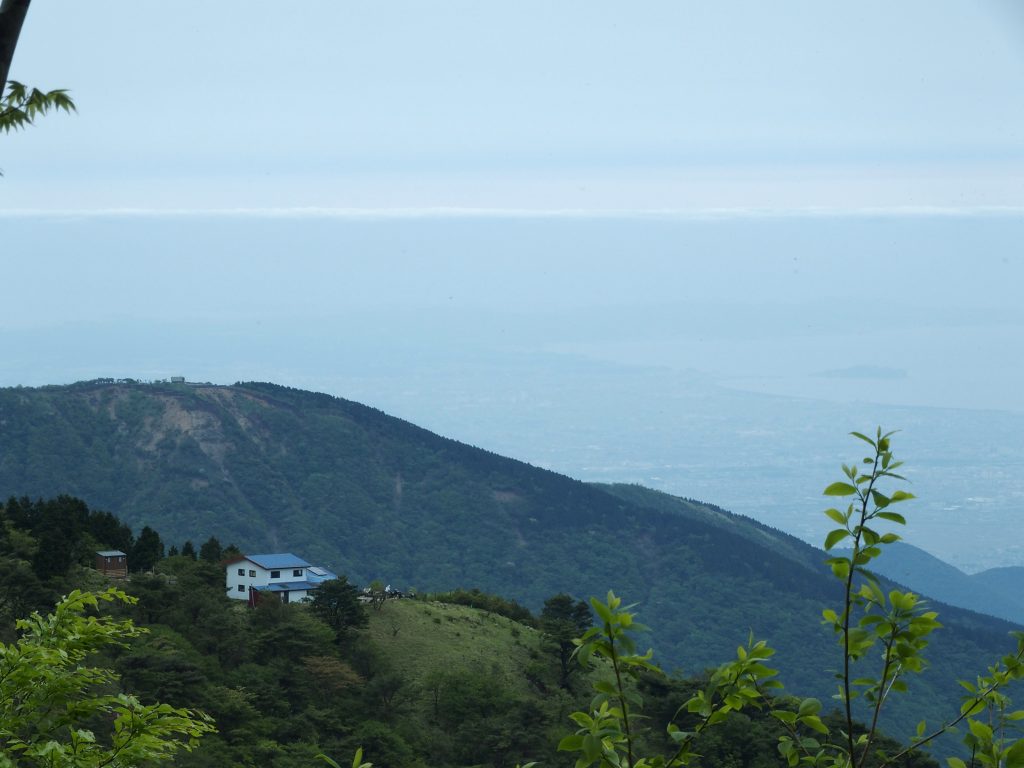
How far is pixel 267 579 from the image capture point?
5966cm

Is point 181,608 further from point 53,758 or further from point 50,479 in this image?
point 50,479

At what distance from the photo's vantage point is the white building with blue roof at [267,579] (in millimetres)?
58625

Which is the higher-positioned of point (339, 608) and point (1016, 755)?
point (1016, 755)

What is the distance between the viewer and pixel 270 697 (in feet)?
147

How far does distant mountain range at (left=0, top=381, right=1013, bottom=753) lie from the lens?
353 ft

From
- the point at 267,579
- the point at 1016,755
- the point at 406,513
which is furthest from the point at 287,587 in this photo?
the point at 406,513

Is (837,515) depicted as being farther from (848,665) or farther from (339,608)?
(339,608)

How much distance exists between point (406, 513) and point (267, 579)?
199 feet

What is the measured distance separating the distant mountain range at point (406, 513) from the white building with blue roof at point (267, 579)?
42.6 metres

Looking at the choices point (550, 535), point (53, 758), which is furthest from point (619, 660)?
point (550, 535)

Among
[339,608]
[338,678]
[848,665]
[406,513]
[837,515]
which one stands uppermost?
[406,513]

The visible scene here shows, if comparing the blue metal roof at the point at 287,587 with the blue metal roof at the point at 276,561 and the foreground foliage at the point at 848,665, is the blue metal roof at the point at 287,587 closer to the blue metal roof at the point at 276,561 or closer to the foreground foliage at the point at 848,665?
the blue metal roof at the point at 276,561

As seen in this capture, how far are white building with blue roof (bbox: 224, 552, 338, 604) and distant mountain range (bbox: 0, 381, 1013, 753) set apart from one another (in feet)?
140

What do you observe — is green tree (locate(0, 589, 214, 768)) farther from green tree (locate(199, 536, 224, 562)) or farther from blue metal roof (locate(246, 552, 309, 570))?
green tree (locate(199, 536, 224, 562))
